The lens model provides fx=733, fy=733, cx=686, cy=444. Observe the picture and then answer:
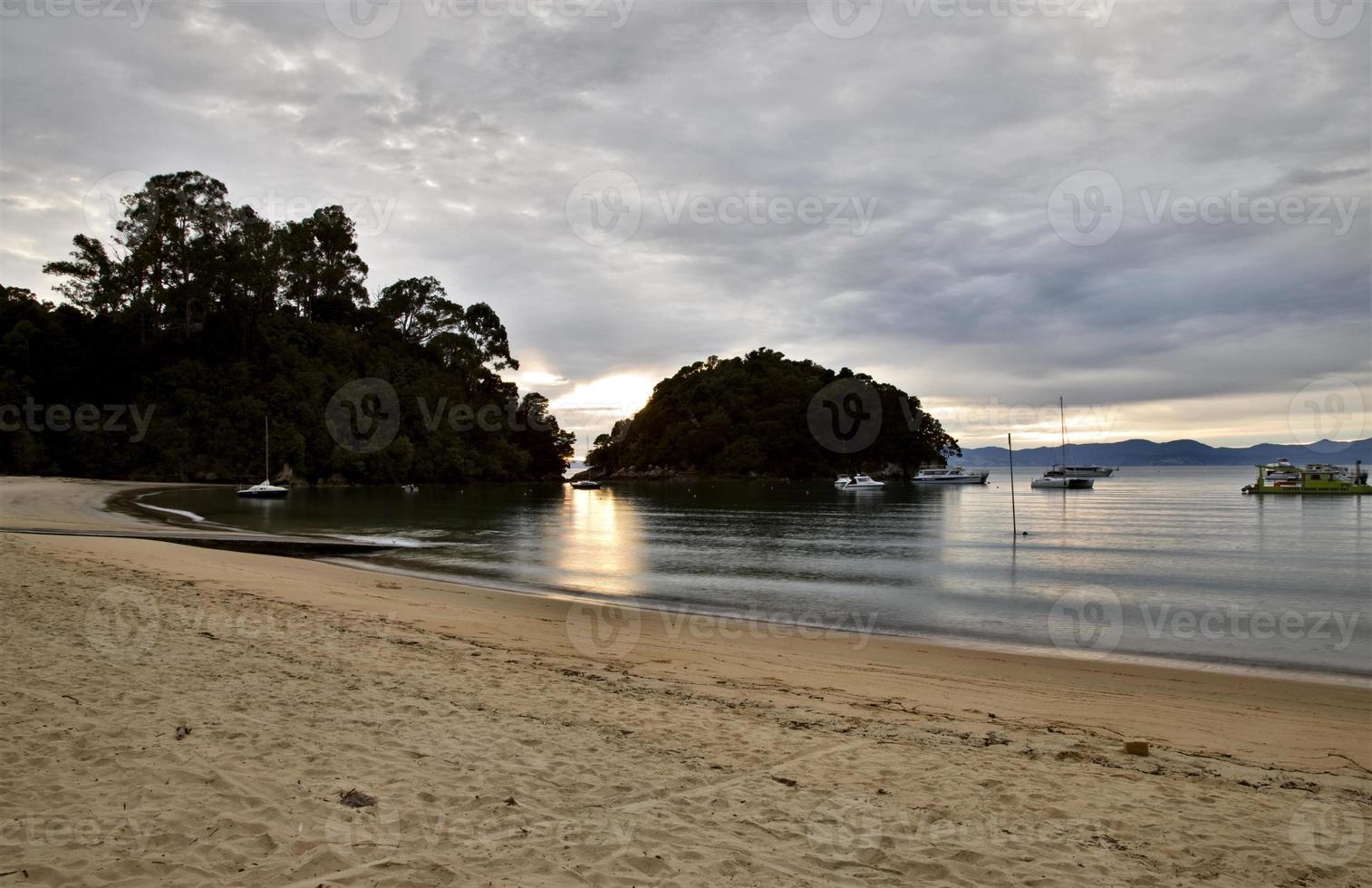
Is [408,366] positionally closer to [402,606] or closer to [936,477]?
[936,477]

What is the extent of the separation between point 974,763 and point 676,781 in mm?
2922

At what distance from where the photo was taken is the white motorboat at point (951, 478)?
14225 cm

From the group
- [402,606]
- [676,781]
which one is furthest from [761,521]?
[676,781]

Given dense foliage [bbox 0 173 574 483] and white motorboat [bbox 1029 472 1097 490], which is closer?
dense foliage [bbox 0 173 574 483]

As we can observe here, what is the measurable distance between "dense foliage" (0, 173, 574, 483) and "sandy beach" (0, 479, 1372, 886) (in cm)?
9258
